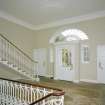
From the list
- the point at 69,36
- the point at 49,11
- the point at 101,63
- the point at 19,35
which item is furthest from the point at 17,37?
the point at 101,63

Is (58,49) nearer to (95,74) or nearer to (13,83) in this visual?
(95,74)

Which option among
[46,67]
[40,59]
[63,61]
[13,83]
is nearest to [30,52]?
[40,59]

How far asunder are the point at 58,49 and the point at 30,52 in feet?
7.38

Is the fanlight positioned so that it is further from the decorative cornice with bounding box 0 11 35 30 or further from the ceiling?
the decorative cornice with bounding box 0 11 35 30

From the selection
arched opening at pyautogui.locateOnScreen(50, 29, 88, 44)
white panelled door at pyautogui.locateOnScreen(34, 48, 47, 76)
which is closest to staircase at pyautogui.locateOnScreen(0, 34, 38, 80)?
white panelled door at pyautogui.locateOnScreen(34, 48, 47, 76)

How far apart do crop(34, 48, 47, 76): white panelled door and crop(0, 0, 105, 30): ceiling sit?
183 cm

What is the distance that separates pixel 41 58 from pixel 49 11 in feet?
12.1

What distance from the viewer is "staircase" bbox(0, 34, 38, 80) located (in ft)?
26.6

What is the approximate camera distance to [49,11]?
7.92 meters

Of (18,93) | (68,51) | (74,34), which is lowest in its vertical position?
(18,93)

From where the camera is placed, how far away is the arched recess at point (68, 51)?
27.9 feet

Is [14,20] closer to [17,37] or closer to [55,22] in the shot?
[17,37]

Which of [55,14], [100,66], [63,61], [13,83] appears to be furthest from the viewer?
[63,61]

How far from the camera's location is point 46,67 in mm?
10078
